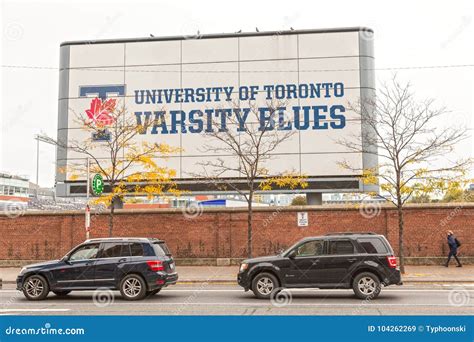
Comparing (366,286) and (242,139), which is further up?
(242,139)

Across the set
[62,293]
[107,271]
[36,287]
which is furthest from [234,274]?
[36,287]

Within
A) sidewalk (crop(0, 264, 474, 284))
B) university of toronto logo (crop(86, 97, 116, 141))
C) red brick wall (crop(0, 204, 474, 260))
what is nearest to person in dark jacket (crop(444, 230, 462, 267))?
sidewalk (crop(0, 264, 474, 284))

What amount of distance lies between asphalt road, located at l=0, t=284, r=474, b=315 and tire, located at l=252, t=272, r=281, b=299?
1.00ft

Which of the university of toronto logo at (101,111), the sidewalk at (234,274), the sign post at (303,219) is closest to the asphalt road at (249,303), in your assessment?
the sidewalk at (234,274)

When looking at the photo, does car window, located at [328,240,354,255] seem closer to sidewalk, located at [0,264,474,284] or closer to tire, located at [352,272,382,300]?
tire, located at [352,272,382,300]

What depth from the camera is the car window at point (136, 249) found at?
14035 mm

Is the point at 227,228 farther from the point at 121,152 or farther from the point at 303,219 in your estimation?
the point at 121,152

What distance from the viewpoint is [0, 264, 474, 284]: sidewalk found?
57.8 ft

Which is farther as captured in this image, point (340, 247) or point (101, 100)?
point (101, 100)

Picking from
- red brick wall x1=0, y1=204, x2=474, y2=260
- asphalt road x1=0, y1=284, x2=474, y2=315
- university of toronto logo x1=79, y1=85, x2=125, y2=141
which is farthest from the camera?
university of toronto logo x1=79, y1=85, x2=125, y2=141

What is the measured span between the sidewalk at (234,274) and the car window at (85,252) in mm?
4695

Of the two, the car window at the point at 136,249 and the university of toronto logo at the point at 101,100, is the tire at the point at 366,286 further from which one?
the university of toronto logo at the point at 101,100

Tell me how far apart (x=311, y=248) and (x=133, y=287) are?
519 centimetres

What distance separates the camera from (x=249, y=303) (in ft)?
42.1
